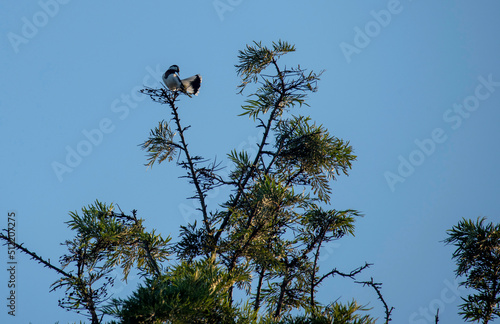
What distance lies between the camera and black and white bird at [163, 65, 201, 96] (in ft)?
31.9

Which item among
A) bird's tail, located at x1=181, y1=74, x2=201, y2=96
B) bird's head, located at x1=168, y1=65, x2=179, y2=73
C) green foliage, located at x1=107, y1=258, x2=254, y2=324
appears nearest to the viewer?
green foliage, located at x1=107, y1=258, x2=254, y2=324

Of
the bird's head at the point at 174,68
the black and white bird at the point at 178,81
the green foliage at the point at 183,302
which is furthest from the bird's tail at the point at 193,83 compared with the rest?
the green foliage at the point at 183,302

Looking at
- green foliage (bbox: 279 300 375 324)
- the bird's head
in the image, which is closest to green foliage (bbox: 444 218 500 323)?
green foliage (bbox: 279 300 375 324)

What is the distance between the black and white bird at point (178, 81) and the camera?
971 cm

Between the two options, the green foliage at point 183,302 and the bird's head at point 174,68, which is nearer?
the green foliage at point 183,302

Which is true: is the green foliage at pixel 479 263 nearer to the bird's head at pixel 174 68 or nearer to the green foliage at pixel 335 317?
the green foliage at pixel 335 317

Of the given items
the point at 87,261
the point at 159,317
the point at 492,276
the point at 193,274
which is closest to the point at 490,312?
the point at 492,276

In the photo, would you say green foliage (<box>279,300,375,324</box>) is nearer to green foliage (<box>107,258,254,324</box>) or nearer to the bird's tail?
green foliage (<box>107,258,254,324</box>)

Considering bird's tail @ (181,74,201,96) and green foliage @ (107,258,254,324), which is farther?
bird's tail @ (181,74,201,96)

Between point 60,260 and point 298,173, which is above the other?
point 298,173

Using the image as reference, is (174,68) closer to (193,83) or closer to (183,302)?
(193,83)

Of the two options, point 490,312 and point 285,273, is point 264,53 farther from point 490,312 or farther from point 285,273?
point 490,312

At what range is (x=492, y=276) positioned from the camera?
25.0 feet

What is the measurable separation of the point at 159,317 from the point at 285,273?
259 centimetres
